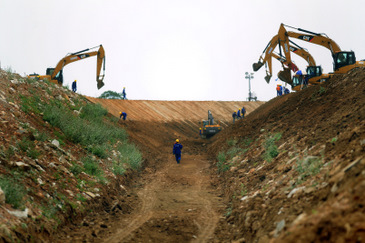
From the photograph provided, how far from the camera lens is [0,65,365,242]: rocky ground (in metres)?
5.03

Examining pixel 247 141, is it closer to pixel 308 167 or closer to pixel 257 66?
pixel 308 167

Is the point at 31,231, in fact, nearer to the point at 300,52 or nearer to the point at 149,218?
the point at 149,218

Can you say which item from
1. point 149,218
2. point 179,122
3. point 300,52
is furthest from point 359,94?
point 179,122

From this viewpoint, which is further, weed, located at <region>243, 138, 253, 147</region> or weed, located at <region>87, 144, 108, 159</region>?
weed, located at <region>243, 138, 253, 147</region>

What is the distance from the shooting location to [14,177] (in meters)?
7.50

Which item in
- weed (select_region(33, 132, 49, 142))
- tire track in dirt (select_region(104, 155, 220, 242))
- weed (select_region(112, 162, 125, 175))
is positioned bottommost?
tire track in dirt (select_region(104, 155, 220, 242))

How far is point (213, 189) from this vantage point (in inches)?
496

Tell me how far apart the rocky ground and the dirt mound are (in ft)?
0.08

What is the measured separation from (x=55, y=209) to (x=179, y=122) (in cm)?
3481

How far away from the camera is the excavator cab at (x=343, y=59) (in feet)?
69.4

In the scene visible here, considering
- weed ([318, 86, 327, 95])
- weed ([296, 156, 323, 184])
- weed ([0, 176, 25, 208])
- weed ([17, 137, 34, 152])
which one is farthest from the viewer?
weed ([318, 86, 327, 95])

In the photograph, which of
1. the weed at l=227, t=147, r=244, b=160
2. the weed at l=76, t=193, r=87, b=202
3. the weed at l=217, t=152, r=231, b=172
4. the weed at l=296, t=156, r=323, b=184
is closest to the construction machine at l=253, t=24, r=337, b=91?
the weed at l=227, t=147, r=244, b=160

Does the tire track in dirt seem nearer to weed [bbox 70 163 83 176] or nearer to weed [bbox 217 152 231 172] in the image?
weed [bbox 217 152 231 172]

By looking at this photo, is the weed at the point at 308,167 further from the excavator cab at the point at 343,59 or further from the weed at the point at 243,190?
the excavator cab at the point at 343,59
